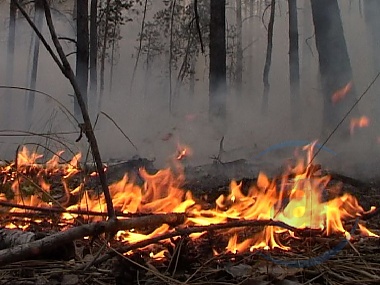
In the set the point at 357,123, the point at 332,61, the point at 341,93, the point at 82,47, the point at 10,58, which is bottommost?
the point at 357,123

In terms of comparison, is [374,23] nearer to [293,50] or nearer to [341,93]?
[293,50]

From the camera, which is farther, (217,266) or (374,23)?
(374,23)

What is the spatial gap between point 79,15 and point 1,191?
7.54m

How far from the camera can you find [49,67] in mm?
28891

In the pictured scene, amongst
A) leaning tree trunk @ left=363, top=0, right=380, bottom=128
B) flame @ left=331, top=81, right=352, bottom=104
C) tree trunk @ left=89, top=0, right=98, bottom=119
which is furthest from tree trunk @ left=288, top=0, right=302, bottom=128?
flame @ left=331, top=81, right=352, bottom=104

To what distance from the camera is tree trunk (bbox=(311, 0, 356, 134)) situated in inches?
294

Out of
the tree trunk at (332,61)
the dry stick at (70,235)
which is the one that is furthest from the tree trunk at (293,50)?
the dry stick at (70,235)

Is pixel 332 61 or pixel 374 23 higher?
pixel 374 23

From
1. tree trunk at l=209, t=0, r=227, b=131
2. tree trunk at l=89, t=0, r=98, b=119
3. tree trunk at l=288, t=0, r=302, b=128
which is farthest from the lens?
tree trunk at l=288, t=0, r=302, b=128

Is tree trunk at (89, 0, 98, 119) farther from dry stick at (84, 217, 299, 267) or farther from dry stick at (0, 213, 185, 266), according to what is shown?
dry stick at (84, 217, 299, 267)

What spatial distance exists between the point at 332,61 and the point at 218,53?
7.55 feet

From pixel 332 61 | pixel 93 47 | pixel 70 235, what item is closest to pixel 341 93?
pixel 332 61

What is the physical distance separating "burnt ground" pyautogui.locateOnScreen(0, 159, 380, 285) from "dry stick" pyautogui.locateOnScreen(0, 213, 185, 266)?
14cm

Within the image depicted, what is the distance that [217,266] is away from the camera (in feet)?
6.75
